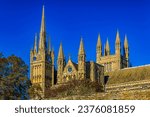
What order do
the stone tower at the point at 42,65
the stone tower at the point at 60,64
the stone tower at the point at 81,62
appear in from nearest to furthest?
the stone tower at the point at 81,62
the stone tower at the point at 60,64
the stone tower at the point at 42,65

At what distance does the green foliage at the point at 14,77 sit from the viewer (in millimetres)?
36531

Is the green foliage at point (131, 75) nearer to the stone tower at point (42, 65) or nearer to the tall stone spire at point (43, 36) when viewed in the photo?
the stone tower at point (42, 65)

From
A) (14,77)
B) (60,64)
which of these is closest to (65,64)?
(60,64)

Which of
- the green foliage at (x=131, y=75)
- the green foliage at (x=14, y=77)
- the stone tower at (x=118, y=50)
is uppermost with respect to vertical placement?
the stone tower at (x=118, y=50)

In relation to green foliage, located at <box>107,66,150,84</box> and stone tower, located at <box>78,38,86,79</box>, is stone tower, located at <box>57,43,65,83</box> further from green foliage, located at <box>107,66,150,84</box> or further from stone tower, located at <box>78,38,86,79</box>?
green foliage, located at <box>107,66,150,84</box>

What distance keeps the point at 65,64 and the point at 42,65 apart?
6.20m

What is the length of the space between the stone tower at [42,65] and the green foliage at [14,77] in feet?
206

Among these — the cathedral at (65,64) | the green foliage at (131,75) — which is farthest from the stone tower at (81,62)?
the green foliage at (131,75)

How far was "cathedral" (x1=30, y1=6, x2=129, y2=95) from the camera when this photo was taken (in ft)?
317

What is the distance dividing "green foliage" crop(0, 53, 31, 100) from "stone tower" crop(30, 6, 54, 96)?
206ft

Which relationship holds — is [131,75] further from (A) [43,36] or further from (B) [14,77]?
(B) [14,77]

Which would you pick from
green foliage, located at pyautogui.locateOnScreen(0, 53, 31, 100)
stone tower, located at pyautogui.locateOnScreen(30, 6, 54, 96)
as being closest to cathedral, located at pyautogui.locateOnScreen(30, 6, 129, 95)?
stone tower, located at pyautogui.locateOnScreen(30, 6, 54, 96)

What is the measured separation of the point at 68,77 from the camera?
9738 centimetres

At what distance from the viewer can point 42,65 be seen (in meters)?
106
